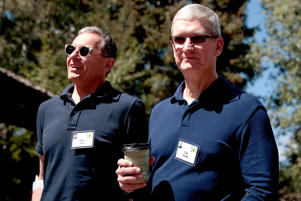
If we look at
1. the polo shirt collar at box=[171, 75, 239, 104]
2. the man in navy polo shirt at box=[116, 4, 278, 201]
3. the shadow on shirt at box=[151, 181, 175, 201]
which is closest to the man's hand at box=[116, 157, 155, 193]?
the man in navy polo shirt at box=[116, 4, 278, 201]

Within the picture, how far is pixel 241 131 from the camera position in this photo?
6.04 feet

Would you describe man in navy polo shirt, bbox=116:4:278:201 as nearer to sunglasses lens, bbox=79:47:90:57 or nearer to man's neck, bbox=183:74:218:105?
man's neck, bbox=183:74:218:105

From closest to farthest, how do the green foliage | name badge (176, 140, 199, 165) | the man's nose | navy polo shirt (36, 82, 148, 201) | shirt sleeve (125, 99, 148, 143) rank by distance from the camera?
name badge (176, 140, 199, 165) → the man's nose → navy polo shirt (36, 82, 148, 201) → shirt sleeve (125, 99, 148, 143) → the green foliage

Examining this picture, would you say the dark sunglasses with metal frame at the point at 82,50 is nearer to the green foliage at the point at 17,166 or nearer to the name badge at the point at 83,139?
the name badge at the point at 83,139

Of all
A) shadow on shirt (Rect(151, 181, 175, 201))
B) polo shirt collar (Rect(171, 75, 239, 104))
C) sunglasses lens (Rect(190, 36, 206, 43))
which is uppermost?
sunglasses lens (Rect(190, 36, 206, 43))

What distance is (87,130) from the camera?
260 centimetres

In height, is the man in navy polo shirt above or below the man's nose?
below

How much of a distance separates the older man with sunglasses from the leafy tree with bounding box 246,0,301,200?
14.7 meters

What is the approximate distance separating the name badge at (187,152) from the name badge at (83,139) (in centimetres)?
79

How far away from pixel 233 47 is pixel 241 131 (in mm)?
17385

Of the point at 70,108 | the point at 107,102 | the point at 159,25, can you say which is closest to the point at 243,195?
the point at 107,102

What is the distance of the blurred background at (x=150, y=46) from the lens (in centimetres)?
1563

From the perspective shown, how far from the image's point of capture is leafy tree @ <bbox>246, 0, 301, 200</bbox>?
54.6 feet

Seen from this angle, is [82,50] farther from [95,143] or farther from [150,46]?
[150,46]
